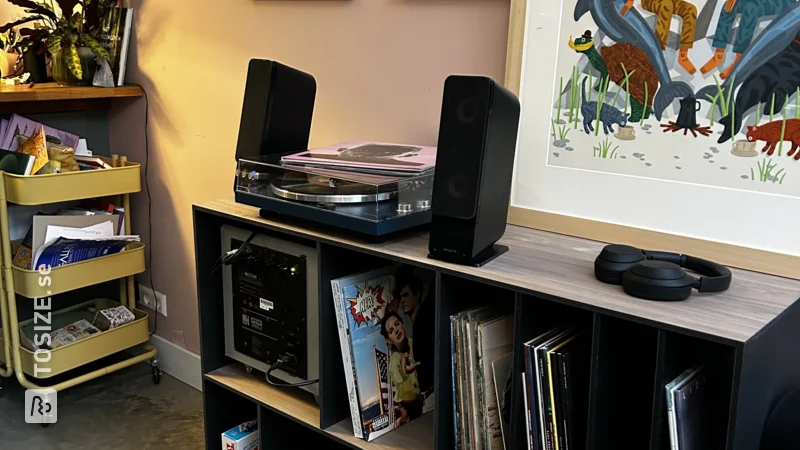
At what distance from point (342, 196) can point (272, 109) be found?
1.10 ft

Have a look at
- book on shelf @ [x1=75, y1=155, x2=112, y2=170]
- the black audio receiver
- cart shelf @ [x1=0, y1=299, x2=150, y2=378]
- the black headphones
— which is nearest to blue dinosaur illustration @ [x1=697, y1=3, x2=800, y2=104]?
the black headphones

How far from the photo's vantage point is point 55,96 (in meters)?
2.33

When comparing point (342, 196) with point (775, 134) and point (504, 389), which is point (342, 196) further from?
point (775, 134)

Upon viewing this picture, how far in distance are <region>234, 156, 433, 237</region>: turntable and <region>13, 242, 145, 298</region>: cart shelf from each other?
111cm

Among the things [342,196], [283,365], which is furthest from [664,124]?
[283,365]

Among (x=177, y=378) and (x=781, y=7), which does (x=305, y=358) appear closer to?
(x=781, y=7)

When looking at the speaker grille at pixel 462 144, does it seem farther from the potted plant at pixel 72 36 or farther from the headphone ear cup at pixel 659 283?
the potted plant at pixel 72 36

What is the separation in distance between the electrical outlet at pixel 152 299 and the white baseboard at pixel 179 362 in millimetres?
113

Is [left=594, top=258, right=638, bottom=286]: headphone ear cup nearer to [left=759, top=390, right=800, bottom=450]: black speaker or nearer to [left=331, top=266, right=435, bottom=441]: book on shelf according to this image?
[left=759, top=390, right=800, bottom=450]: black speaker

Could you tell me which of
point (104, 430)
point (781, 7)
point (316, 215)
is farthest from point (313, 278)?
point (104, 430)

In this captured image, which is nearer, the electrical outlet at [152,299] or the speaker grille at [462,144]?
the speaker grille at [462,144]

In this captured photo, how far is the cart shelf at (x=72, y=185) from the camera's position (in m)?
2.25

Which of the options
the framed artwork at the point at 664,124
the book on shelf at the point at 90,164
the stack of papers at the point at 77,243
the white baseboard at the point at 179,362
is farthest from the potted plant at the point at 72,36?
the framed artwork at the point at 664,124

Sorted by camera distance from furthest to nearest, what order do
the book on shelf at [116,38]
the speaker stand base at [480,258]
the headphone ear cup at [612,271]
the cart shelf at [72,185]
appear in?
the book on shelf at [116,38] → the cart shelf at [72,185] → the speaker stand base at [480,258] → the headphone ear cup at [612,271]
